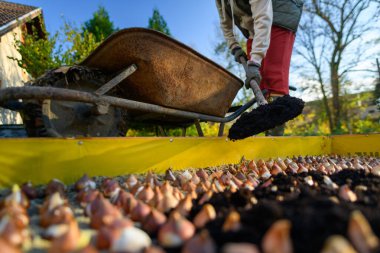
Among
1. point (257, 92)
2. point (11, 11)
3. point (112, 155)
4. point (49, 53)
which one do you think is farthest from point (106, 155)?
point (11, 11)

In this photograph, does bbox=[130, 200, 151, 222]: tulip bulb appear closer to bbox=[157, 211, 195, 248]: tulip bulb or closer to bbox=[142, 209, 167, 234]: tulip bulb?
bbox=[142, 209, 167, 234]: tulip bulb

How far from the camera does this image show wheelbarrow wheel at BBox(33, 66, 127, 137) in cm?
179

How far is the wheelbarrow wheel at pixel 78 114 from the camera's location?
1790mm

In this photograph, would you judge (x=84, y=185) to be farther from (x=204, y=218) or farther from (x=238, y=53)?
(x=238, y=53)

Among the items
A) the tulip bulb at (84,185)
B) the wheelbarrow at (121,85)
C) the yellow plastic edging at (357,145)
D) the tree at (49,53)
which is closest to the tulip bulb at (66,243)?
the tulip bulb at (84,185)

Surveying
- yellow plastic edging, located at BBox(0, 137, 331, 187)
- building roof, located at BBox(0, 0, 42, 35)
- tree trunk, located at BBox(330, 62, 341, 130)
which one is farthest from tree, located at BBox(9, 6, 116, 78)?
tree trunk, located at BBox(330, 62, 341, 130)

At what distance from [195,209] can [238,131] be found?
46.9 inches

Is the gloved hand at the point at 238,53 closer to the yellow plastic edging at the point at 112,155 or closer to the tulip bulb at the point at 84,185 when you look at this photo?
the yellow plastic edging at the point at 112,155

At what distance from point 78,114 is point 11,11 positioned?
10487 millimetres

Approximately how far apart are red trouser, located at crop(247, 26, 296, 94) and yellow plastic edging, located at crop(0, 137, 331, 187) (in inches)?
30.0

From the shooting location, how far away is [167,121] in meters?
2.93

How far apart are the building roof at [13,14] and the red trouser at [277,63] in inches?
304

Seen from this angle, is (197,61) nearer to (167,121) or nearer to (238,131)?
(238,131)

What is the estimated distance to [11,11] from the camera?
32.8 feet
